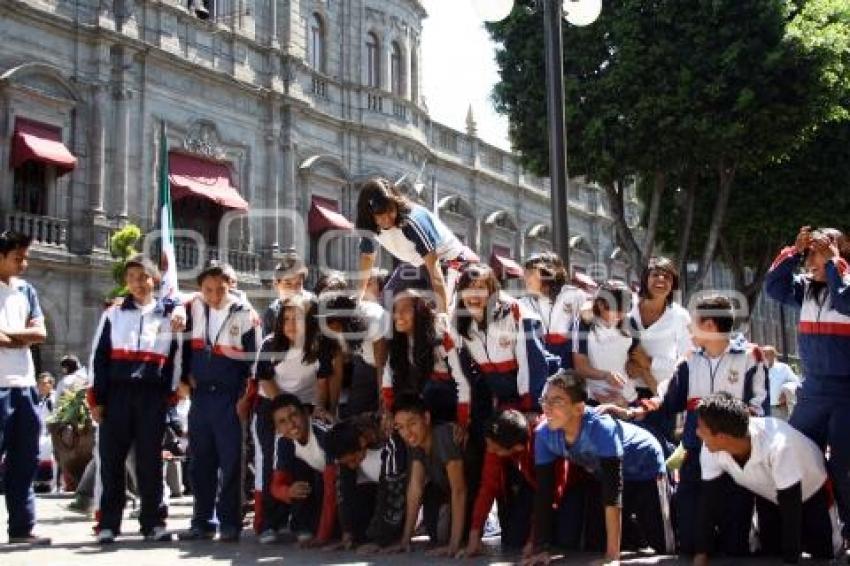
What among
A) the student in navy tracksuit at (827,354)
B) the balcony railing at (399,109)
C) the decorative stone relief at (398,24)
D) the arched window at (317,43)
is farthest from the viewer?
the decorative stone relief at (398,24)

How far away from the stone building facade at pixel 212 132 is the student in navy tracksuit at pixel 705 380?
39.4ft

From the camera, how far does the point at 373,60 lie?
2628 cm

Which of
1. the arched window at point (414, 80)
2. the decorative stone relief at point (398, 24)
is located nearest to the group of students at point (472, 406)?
the decorative stone relief at point (398, 24)

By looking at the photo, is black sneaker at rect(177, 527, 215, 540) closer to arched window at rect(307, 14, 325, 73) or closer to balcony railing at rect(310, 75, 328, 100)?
balcony railing at rect(310, 75, 328, 100)

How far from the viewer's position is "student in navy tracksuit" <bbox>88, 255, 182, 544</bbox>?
7.03 meters

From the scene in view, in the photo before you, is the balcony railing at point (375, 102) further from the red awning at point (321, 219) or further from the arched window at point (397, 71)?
the red awning at point (321, 219)

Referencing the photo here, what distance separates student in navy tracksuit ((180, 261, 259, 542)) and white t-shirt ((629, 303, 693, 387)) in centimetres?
274

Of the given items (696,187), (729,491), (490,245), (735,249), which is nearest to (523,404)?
(729,491)

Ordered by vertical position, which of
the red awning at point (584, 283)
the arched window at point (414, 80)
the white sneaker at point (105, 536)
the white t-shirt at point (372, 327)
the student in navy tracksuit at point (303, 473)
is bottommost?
the white sneaker at point (105, 536)

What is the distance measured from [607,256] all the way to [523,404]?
3062 cm

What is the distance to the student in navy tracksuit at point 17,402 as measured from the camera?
22.0 feet

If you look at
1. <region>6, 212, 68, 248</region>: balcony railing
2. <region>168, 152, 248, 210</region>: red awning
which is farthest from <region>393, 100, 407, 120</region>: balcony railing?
<region>6, 212, 68, 248</region>: balcony railing

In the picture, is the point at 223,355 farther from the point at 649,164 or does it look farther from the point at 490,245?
the point at 490,245

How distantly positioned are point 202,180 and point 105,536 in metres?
14.8
